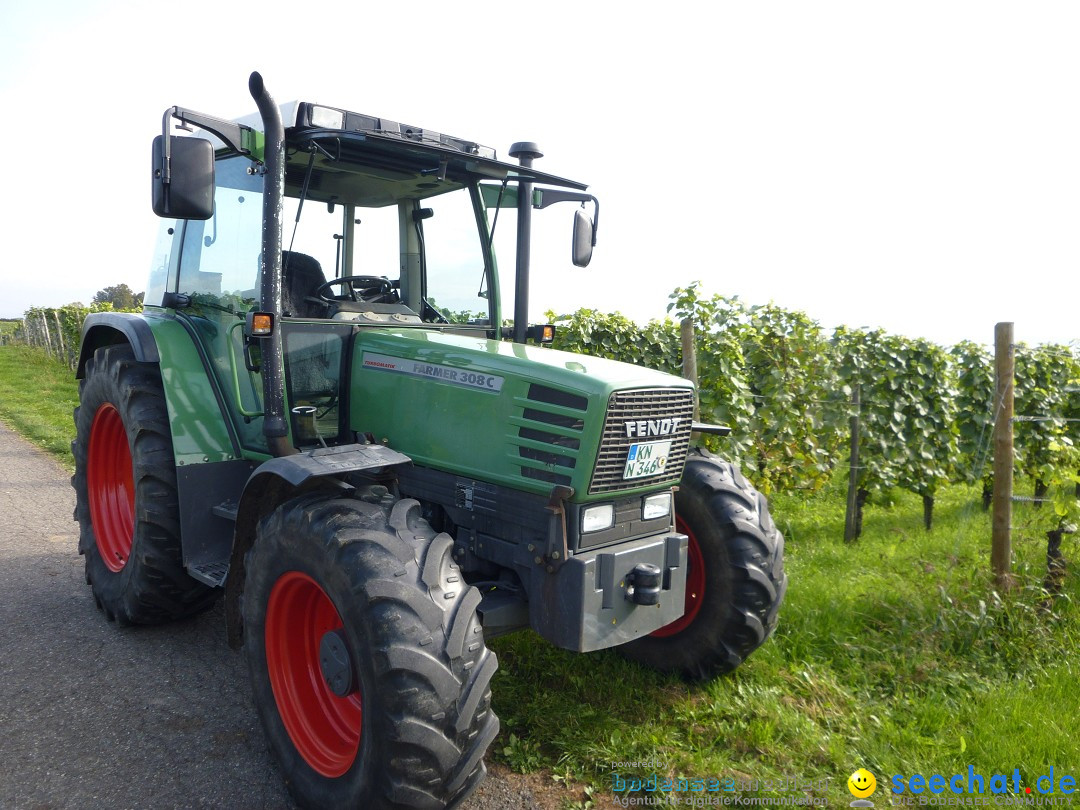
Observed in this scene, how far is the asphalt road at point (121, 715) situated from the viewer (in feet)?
9.11

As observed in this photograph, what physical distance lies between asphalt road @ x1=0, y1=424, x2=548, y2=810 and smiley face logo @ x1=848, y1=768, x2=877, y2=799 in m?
1.12

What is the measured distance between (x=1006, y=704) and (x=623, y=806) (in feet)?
5.97

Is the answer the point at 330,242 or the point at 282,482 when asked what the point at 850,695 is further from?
the point at 330,242

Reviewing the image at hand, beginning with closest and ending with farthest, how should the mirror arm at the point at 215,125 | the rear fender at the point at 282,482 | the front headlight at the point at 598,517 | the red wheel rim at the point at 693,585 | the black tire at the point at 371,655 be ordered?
the black tire at the point at 371,655
the rear fender at the point at 282,482
the front headlight at the point at 598,517
the mirror arm at the point at 215,125
the red wheel rim at the point at 693,585

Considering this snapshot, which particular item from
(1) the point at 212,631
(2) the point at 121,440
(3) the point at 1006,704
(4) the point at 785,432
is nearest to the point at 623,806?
(3) the point at 1006,704

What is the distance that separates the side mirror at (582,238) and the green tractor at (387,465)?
15 millimetres

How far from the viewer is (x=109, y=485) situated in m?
4.61

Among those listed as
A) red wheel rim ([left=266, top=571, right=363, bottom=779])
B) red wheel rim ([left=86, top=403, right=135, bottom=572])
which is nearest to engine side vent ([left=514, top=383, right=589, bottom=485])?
red wheel rim ([left=266, top=571, right=363, bottom=779])

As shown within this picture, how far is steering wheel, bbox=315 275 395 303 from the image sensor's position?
3.57 meters

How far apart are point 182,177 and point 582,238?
1.93m

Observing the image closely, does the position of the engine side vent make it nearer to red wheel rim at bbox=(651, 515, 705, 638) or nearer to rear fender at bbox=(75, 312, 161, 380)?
red wheel rim at bbox=(651, 515, 705, 638)

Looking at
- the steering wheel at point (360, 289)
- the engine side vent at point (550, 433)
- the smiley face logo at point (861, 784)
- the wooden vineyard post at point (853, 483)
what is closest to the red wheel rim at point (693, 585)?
the smiley face logo at point (861, 784)

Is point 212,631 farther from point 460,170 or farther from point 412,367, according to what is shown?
point 460,170

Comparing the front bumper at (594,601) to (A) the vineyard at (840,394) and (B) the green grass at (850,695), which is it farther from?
(A) the vineyard at (840,394)
